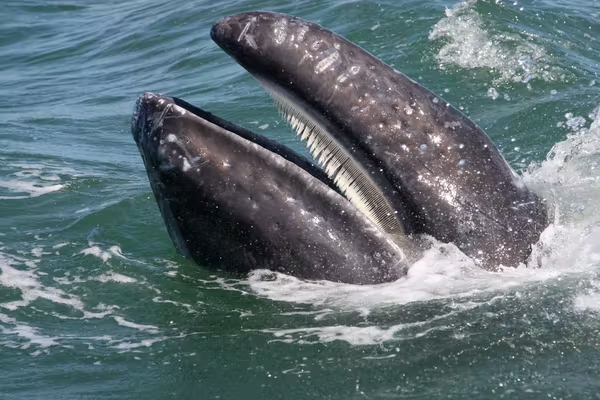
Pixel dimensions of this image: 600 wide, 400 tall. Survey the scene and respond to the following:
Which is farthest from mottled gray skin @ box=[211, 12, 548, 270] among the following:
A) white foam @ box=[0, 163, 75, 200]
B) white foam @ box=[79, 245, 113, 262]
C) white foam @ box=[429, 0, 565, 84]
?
white foam @ box=[429, 0, 565, 84]

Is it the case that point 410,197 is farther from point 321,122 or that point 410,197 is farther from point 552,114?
point 552,114

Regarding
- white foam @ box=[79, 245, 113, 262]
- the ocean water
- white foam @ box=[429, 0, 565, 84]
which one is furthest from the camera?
white foam @ box=[429, 0, 565, 84]

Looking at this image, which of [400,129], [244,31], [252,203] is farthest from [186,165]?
[400,129]

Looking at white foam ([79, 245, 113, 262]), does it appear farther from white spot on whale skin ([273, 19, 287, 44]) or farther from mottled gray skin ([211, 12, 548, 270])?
white spot on whale skin ([273, 19, 287, 44])

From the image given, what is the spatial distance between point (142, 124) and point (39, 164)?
20.2 feet

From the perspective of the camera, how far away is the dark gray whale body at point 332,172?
654 cm

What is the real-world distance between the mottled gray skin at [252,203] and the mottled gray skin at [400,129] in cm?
37

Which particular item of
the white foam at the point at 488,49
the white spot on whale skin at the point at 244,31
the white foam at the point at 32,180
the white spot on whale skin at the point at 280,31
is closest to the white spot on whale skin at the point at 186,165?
the white spot on whale skin at the point at 244,31

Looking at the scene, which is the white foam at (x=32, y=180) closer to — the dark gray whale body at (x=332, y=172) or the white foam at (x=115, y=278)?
the white foam at (x=115, y=278)

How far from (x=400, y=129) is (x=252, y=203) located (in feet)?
3.54

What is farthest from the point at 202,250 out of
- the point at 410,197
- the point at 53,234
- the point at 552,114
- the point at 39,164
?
the point at 552,114

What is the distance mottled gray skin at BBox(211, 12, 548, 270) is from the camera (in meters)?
6.53

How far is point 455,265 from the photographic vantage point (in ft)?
22.4

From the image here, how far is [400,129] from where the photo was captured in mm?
6586
